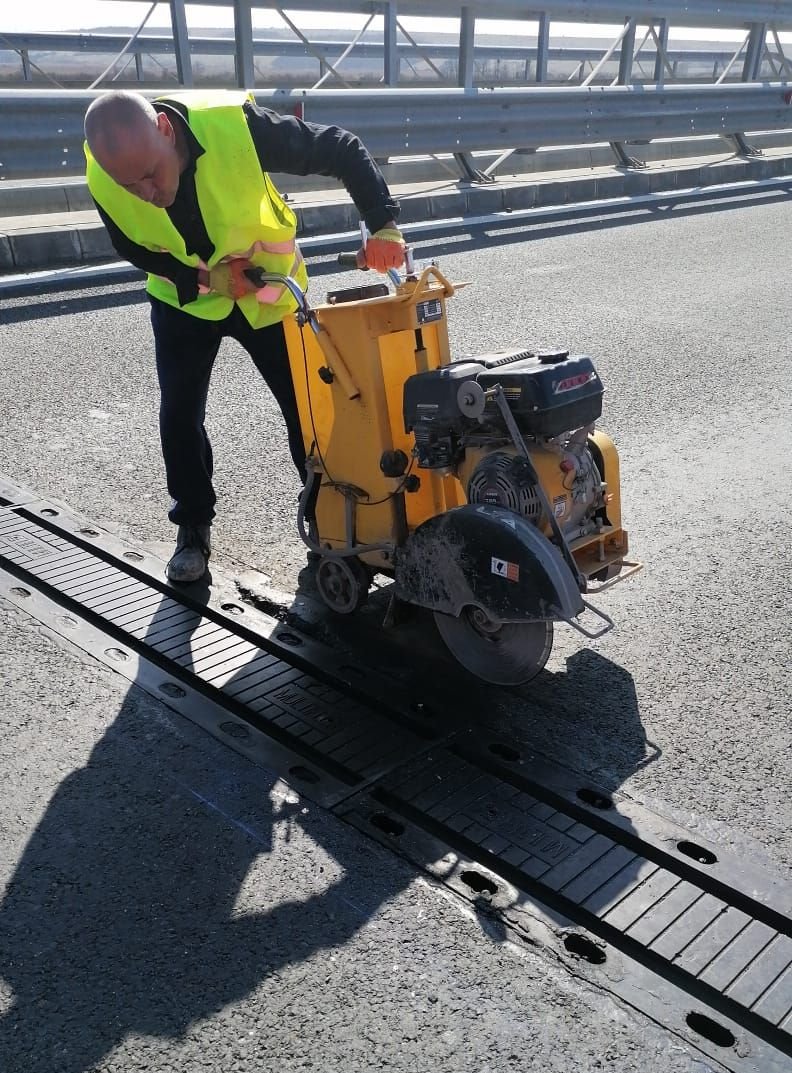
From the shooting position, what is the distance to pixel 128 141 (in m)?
2.87

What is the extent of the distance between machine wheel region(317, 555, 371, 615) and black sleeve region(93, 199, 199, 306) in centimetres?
91

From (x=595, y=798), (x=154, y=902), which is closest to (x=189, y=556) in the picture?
(x=154, y=902)

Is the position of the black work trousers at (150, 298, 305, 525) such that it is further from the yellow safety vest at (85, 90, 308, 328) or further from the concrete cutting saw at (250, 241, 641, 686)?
the concrete cutting saw at (250, 241, 641, 686)

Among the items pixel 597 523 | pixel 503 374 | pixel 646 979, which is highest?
pixel 503 374

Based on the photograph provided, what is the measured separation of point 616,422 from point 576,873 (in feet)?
9.45

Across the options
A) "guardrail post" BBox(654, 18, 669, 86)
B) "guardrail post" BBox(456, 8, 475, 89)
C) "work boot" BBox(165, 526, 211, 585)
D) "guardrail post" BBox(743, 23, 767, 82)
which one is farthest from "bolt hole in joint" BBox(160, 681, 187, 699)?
"guardrail post" BBox(743, 23, 767, 82)

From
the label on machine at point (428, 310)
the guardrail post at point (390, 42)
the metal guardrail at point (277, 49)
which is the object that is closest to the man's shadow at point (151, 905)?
the label on machine at point (428, 310)

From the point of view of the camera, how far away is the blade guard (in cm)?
261

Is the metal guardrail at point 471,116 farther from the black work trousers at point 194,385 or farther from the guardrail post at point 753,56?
the black work trousers at point 194,385

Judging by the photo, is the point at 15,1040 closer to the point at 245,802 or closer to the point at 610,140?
the point at 245,802

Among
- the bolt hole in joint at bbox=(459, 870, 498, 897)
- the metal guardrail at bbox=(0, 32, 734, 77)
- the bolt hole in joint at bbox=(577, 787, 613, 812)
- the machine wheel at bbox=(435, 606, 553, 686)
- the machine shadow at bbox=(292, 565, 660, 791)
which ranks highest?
the metal guardrail at bbox=(0, 32, 734, 77)

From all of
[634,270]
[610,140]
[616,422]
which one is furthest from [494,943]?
[610,140]

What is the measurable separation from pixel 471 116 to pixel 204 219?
6985 mm

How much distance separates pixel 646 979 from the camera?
2076mm
